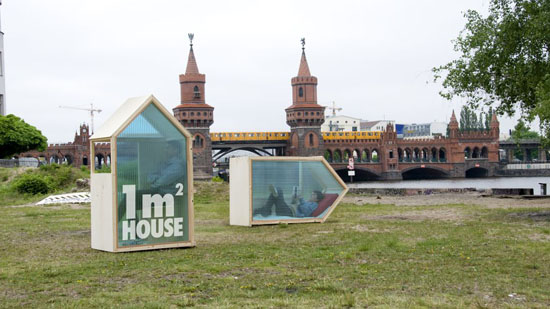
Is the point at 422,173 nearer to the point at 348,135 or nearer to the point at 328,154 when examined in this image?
the point at 348,135

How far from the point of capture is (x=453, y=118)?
5162 inches

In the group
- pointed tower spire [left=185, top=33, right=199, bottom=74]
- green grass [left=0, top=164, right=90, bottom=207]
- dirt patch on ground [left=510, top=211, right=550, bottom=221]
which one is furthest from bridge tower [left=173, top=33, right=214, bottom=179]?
dirt patch on ground [left=510, top=211, right=550, bottom=221]

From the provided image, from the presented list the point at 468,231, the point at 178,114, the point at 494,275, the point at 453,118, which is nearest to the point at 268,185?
the point at 468,231

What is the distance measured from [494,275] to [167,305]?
5.49 metres

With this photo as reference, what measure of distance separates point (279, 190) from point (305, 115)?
94.1 meters

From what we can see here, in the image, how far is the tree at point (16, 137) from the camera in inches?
2292

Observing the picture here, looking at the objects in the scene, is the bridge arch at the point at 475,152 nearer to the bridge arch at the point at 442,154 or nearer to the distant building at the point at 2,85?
the bridge arch at the point at 442,154

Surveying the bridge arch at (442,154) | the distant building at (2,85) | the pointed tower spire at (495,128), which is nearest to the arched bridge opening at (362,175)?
the bridge arch at (442,154)

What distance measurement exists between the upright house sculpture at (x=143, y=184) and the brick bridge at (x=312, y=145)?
294 ft

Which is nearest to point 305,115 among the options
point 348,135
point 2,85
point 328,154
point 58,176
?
point 348,135

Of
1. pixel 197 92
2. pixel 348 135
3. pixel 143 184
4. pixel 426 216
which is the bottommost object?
pixel 426 216

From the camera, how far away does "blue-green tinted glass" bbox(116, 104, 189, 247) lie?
15.1 m

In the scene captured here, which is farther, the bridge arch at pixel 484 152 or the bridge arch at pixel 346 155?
the bridge arch at pixel 484 152

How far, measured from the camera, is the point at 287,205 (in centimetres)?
2162
